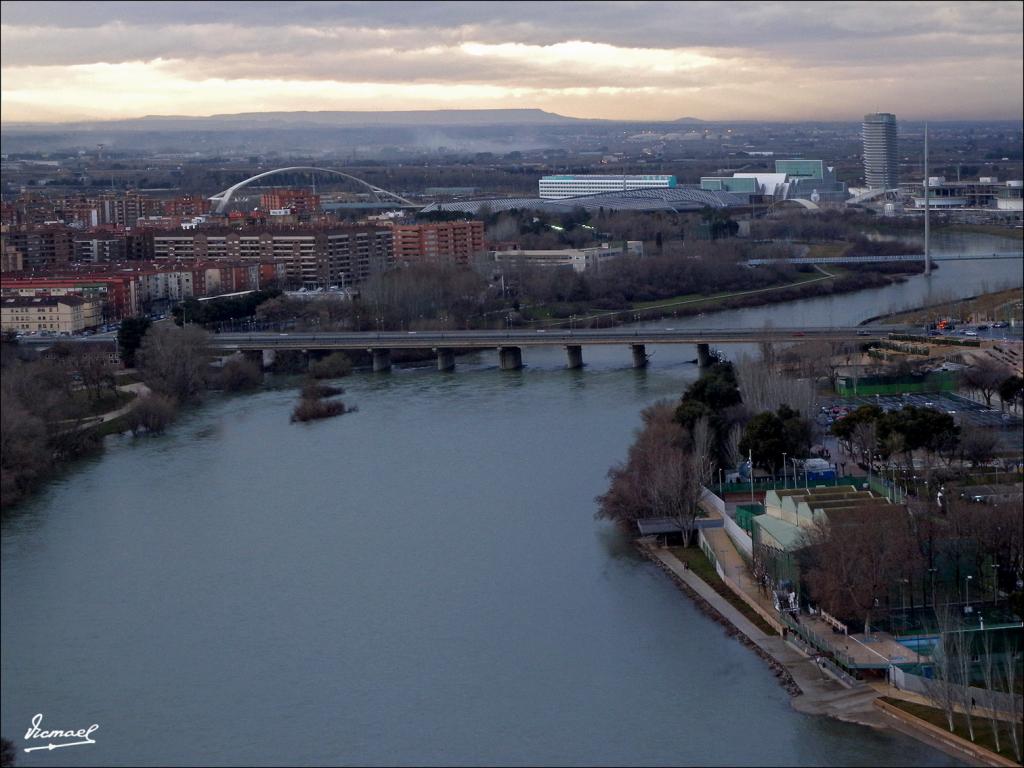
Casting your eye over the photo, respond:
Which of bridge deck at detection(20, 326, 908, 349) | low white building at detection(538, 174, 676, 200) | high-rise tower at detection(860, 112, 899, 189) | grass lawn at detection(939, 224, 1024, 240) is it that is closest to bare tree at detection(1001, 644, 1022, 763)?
bridge deck at detection(20, 326, 908, 349)

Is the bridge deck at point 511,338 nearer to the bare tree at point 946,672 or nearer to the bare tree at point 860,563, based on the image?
the bare tree at point 860,563

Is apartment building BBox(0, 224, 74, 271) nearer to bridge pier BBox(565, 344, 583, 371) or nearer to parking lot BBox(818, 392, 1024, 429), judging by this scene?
bridge pier BBox(565, 344, 583, 371)

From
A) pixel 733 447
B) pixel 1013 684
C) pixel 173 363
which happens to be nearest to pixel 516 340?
pixel 173 363

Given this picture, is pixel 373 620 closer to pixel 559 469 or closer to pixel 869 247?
pixel 559 469

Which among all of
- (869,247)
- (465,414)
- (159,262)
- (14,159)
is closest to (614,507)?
(465,414)

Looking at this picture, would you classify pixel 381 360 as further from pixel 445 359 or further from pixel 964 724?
pixel 964 724

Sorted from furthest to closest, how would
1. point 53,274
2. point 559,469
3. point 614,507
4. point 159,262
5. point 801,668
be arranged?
point 159,262 → point 53,274 → point 559,469 → point 614,507 → point 801,668

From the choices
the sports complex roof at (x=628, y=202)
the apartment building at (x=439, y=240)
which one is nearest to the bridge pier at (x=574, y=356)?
the apartment building at (x=439, y=240)
